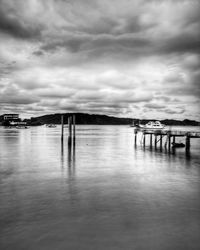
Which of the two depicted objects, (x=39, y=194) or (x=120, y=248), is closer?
(x=120, y=248)

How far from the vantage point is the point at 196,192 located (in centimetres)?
1819

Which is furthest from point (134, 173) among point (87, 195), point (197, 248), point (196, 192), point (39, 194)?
point (197, 248)

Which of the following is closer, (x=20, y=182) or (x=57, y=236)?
(x=57, y=236)

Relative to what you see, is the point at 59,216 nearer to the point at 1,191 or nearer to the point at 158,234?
the point at 158,234

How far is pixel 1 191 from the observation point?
17.5 meters

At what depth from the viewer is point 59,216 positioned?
42.2ft

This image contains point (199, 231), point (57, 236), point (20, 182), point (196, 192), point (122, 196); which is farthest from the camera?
point (20, 182)

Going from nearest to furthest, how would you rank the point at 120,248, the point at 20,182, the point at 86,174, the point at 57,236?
the point at 120,248
the point at 57,236
the point at 20,182
the point at 86,174

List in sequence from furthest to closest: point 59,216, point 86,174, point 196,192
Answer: point 86,174
point 196,192
point 59,216

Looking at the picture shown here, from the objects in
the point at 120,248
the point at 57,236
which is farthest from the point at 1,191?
the point at 120,248

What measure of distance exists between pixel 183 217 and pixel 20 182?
46.9ft

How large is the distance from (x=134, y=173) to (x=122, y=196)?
29.0ft

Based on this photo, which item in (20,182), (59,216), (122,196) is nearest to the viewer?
(59,216)

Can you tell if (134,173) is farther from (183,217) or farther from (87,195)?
(183,217)
